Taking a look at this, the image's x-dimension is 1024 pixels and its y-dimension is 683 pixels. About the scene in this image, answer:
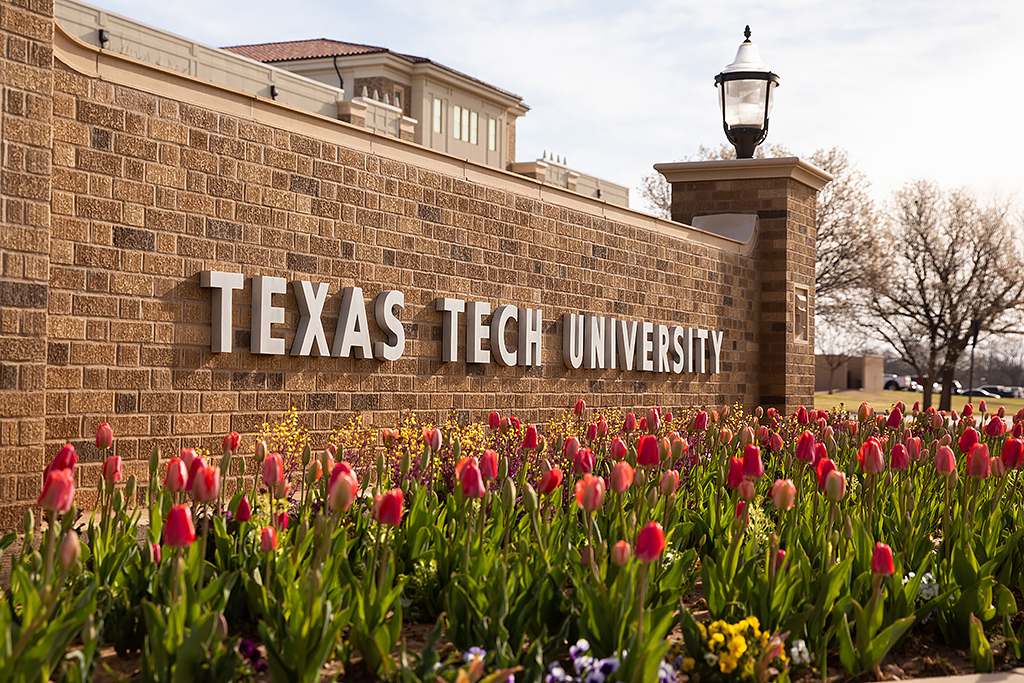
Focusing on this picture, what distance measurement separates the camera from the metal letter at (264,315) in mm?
7059

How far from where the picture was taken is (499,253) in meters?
9.59

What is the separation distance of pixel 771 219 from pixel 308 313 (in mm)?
8739

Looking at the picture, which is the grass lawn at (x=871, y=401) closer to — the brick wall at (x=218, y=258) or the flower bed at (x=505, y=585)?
the brick wall at (x=218, y=258)

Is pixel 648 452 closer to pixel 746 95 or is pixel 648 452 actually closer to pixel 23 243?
pixel 23 243

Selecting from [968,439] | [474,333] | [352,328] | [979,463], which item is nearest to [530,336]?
[474,333]

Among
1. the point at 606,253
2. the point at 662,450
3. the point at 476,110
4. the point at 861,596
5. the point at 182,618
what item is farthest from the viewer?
the point at 476,110

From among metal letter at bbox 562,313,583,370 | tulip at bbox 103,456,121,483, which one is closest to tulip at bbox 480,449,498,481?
tulip at bbox 103,456,121,483

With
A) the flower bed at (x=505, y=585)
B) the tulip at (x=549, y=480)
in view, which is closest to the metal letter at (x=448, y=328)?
the flower bed at (x=505, y=585)

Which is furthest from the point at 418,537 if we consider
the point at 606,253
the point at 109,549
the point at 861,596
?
the point at 606,253

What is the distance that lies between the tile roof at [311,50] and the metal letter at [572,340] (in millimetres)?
37902

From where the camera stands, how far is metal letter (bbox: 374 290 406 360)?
811 cm

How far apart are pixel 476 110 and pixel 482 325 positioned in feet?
138

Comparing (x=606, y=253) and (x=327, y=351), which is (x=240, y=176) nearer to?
(x=327, y=351)

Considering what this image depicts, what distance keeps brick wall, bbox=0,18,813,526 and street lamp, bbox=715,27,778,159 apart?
14.5 ft
